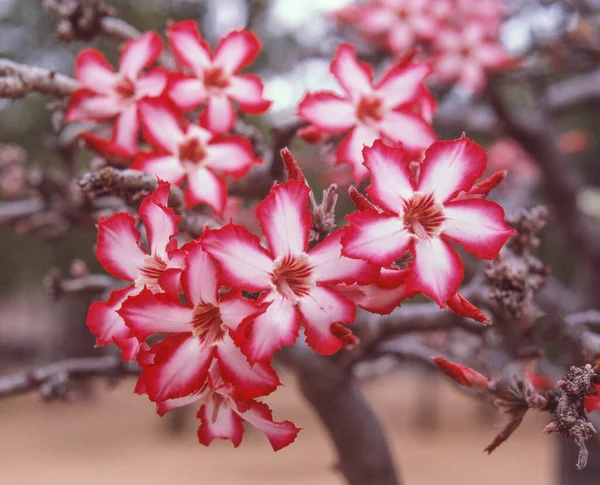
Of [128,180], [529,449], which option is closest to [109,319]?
[128,180]

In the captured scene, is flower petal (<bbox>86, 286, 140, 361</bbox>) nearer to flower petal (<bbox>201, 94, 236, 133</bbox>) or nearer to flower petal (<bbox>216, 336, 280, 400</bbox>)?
flower petal (<bbox>216, 336, 280, 400</bbox>)

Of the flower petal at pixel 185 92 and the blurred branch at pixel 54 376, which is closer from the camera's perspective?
the flower petal at pixel 185 92

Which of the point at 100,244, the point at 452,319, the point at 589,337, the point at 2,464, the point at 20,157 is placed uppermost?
the point at 100,244

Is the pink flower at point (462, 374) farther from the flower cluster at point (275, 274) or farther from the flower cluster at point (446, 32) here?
the flower cluster at point (446, 32)

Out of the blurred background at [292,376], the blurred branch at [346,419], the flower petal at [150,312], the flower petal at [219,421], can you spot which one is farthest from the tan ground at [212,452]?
the flower petal at [150,312]

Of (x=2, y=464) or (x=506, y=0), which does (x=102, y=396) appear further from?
(x=506, y=0)

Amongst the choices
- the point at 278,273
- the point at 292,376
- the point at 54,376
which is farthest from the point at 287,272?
the point at 292,376

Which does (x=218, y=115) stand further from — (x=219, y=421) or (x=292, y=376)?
(x=292, y=376)
